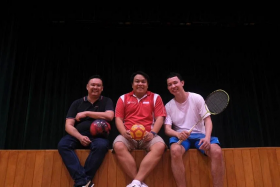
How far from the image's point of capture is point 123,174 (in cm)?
301

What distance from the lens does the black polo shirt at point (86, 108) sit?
3256 millimetres

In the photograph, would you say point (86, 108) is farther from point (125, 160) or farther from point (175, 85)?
point (175, 85)

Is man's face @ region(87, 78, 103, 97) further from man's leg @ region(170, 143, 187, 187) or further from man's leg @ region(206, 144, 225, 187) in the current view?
man's leg @ region(206, 144, 225, 187)

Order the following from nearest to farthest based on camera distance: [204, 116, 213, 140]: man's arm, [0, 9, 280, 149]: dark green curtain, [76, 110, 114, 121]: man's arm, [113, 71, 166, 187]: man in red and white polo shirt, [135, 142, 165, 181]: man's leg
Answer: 1. [135, 142, 165, 181]: man's leg
2. [113, 71, 166, 187]: man in red and white polo shirt
3. [204, 116, 213, 140]: man's arm
4. [76, 110, 114, 121]: man's arm
5. [0, 9, 280, 149]: dark green curtain

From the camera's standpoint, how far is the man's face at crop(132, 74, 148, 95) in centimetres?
333

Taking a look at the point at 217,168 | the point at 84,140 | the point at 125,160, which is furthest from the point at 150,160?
the point at 84,140

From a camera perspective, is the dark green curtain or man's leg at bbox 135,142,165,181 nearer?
man's leg at bbox 135,142,165,181

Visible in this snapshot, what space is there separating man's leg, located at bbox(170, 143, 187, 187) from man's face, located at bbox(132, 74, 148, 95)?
950mm

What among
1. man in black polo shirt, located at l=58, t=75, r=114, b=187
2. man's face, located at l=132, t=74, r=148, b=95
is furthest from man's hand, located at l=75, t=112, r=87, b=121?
man's face, located at l=132, t=74, r=148, b=95

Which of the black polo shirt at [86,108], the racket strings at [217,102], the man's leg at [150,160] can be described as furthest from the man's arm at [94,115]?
the racket strings at [217,102]

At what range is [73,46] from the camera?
6387mm

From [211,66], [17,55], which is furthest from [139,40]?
[17,55]

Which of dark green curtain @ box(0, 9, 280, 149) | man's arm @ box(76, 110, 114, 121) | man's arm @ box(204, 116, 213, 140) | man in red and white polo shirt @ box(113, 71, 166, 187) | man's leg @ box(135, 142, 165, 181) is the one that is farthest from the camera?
dark green curtain @ box(0, 9, 280, 149)

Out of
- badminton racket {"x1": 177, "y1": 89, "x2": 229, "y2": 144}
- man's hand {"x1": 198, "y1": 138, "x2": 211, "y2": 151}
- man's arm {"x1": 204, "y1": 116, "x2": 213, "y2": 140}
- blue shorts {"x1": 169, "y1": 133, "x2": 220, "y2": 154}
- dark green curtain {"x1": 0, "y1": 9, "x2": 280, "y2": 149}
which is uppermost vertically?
dark green curtain {"x1": 0, "y1": 9, "x2": 280, "y2": 149}
